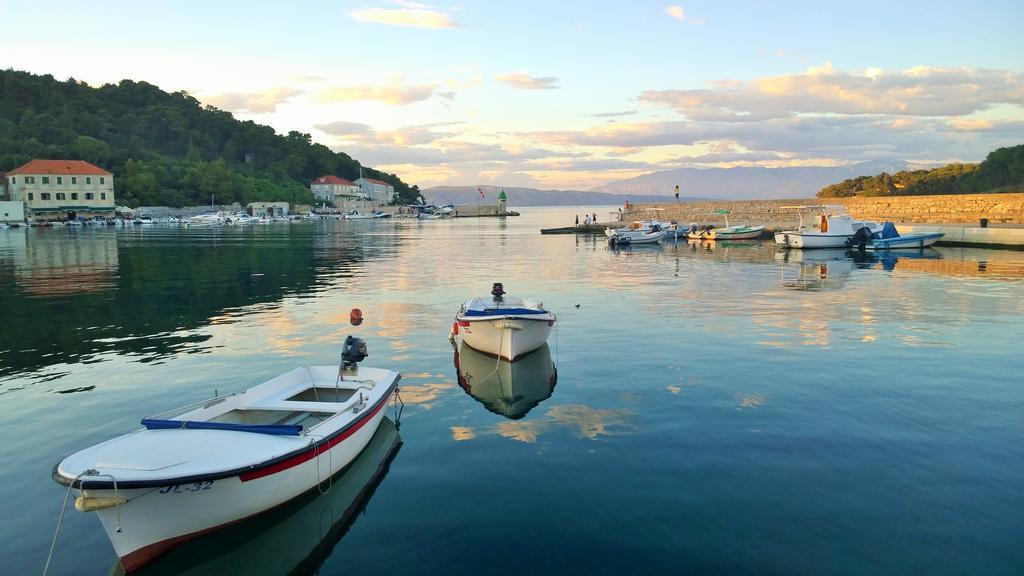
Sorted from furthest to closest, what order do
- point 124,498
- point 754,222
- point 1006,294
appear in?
point 754,222, point 1006,294, point 124,498

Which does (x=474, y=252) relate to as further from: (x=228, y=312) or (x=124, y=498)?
(x=124, y=498)

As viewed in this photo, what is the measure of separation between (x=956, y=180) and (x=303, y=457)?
4897 inches

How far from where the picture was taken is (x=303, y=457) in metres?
9.81

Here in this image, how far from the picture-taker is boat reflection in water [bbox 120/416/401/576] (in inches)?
342

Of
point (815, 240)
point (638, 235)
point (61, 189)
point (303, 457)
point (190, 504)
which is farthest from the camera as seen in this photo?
point (61, 189)

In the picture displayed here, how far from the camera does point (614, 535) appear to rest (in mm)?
9180

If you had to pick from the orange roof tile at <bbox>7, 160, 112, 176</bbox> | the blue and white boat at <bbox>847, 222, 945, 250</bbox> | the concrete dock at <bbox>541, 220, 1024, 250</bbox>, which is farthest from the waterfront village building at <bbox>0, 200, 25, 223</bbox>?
the concrete dock at <bbox>541, 220, 1024, 250</bbox>

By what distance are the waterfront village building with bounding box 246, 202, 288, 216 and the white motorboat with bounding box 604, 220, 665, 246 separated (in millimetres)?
131143

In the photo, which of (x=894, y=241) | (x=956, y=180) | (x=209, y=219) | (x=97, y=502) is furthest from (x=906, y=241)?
(x=209, y=219)

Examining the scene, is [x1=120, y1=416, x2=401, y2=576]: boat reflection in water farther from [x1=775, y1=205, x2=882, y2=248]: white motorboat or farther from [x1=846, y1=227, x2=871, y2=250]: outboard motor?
[x1=846, y1=227, x2=871, y2=250]: outboard motor

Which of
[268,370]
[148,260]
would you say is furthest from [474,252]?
[268,370]

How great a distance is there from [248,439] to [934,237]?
6622cm

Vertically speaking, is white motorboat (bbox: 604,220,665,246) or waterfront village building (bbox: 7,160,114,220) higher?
waterfront village building (bbox: 7,160,114,220)

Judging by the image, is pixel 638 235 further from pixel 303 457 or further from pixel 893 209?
pixel 303 457
